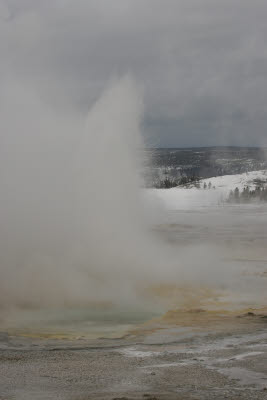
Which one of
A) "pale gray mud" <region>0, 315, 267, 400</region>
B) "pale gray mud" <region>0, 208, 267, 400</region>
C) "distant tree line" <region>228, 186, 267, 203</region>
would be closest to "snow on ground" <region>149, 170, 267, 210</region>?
"distant tree line" <region>228, 186, 267, 203</region>

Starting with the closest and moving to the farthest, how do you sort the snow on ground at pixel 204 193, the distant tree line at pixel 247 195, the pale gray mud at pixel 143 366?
the pale gray mud at pixel 143 366
the snow on ground at pixel 204 193
the distant tree line at pixel 247 195

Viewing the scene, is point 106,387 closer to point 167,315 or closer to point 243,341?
point 243,341

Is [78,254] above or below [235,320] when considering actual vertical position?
above

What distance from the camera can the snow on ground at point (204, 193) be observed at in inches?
2515

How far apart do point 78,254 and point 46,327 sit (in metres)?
4.51

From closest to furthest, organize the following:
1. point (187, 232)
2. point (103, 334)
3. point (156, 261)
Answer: point (103, 334) < point (156, 261) < point (187, 232)

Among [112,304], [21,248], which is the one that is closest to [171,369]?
[112,304]

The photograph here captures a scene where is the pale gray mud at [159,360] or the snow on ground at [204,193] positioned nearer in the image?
the pale gray mud at [159,360]

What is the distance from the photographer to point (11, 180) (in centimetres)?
1467

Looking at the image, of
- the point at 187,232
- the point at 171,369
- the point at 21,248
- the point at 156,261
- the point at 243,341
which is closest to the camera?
the point at 171,369

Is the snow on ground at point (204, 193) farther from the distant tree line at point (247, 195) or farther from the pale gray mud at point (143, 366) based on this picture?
the pale gray mud at point (143, 366)

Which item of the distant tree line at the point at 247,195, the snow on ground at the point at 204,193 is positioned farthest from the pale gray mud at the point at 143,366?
the distant tree line at the point at 247,195

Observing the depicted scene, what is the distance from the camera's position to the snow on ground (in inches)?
2515

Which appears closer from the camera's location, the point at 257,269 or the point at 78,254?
the point at 78,254
